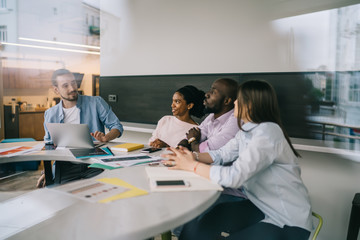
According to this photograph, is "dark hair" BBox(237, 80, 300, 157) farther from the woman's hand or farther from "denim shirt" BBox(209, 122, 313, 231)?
the woman's hand

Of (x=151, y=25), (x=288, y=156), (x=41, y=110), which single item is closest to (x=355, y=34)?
(x=288, y=156)

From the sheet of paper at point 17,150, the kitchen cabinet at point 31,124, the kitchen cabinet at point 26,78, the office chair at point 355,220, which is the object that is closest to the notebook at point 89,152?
the sheet of paper at point 17,150

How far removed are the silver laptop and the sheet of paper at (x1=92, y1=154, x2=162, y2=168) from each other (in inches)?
13.7

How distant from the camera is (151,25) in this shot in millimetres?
3473

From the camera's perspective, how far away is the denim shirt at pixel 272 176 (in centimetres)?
119

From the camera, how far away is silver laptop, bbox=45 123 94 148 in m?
1.93

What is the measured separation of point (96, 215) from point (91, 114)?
1.82 meters

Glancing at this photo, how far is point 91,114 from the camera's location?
8.55ft

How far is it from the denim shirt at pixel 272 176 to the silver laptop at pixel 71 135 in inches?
42.0

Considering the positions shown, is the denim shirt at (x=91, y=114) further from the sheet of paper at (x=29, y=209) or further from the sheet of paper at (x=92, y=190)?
the sheet of paper at (x=29, y=209)

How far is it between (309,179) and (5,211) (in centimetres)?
227

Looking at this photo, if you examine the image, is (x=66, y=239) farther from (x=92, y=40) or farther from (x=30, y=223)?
(x=92, y=40)

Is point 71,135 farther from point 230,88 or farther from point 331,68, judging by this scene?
point 331,68

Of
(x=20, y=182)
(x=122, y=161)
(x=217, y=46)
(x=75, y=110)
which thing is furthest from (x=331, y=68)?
(x=20, y=182)
